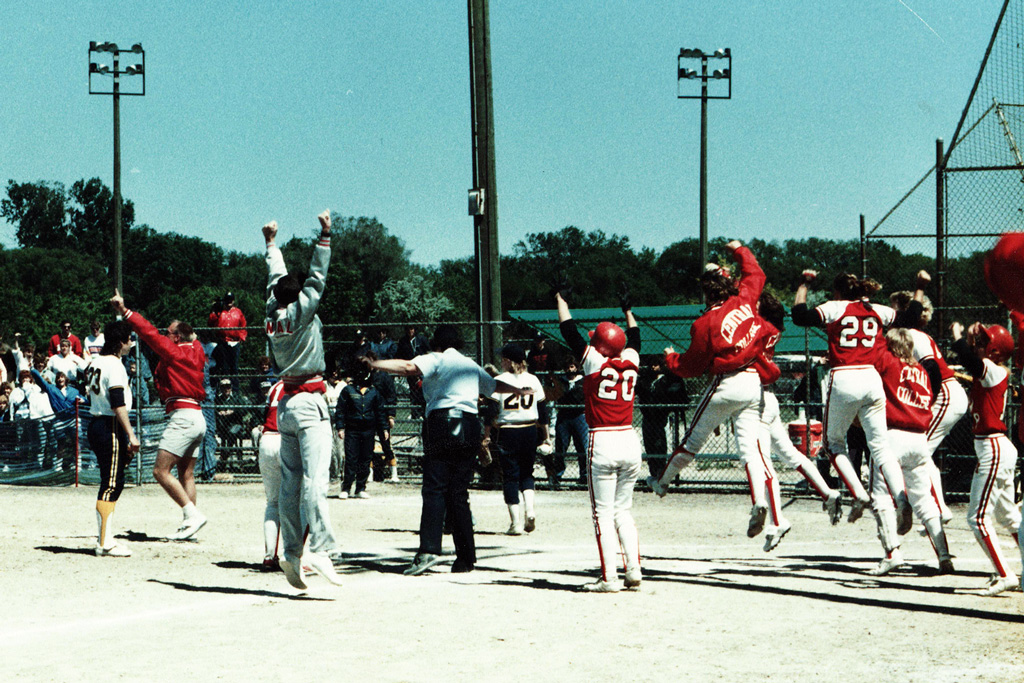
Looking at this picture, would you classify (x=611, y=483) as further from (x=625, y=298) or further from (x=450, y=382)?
(x=450, y=382)

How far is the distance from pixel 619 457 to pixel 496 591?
135 centimetres

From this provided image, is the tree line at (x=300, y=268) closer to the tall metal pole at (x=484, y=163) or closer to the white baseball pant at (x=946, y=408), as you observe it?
the tall metal pole at (x=484, y=163)

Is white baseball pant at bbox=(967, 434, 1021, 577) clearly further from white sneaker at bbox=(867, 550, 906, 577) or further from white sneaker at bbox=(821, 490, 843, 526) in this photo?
white sneaker at bbox=(821, 490, 843, 526)

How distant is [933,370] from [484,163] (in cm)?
886

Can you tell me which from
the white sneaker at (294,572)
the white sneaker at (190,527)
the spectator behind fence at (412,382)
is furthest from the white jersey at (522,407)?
the spectator behind fence at (412,382)

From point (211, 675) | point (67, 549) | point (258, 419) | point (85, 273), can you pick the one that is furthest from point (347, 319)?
point (211, 675)

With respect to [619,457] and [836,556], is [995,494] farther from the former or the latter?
[619,457]

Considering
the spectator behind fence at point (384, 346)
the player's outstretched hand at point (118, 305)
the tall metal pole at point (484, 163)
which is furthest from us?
the spectator behind fence at point (384, 346)

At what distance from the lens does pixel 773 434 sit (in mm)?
10227

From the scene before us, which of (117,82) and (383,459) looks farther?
(117,82)

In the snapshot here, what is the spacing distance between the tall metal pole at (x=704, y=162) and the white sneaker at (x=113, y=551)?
2444 centimetres

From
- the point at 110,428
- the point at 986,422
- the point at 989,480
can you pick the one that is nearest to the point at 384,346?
the point at 110,428

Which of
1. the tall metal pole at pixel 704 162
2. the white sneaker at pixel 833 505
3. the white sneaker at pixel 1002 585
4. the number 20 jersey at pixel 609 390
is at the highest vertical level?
the tall metal pole at pixel 704 162

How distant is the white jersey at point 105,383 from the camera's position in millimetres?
10836
